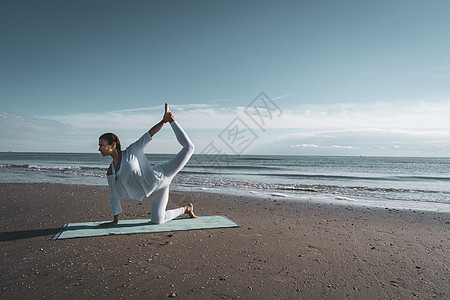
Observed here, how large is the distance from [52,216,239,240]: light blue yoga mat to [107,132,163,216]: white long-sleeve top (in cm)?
48

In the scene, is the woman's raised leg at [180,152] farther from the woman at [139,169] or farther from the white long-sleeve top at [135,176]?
the white long-sleeve top at [135,176]

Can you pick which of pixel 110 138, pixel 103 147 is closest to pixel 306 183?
pixel 110 138

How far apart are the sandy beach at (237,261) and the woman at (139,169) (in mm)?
677

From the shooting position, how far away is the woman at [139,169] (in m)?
4.29

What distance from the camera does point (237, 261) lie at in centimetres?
333

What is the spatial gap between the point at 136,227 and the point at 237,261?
2.15 meters

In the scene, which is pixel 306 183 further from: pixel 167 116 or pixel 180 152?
pixel 167 116

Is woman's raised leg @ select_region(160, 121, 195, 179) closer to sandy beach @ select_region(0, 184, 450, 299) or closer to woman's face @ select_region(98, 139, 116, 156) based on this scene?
woman's face @ select_region(98, 139, 116, 156)

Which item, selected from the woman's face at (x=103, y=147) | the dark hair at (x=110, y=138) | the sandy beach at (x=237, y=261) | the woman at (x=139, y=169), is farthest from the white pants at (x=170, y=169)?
the woman's face at (x=103, y=147)

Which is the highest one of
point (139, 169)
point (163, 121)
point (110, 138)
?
point (163, 121)

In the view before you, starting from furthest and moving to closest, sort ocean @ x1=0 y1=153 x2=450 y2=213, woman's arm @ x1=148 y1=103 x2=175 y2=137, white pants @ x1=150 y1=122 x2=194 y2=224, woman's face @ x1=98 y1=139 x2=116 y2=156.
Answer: ocean @ x1=0 y1=153 x2=450 y2=213 → white pants @ x1=150 y1=122 x2=194 y2=224 → woman's arm @ x1=148 y1=103 x2=175 y2=137 → woman's face @ x1=98 y1=139 x2=116 y2=156

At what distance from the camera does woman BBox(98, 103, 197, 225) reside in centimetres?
429

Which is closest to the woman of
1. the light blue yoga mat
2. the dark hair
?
the dark hair

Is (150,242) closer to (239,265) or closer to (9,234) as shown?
(239,265)
